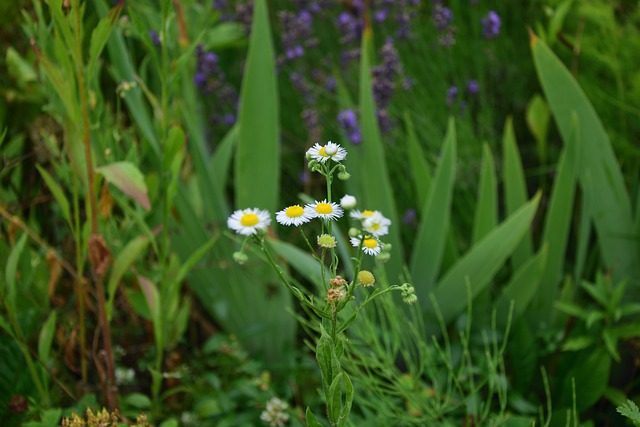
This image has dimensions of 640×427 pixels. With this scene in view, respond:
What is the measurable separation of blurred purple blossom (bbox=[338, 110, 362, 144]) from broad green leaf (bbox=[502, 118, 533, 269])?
33 centimetres

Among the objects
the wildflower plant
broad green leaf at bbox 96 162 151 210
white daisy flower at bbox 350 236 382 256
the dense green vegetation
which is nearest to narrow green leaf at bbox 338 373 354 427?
the wildflower plant

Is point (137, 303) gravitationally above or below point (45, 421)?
above

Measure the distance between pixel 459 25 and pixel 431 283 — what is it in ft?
2.98

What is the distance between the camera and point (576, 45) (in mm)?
1772

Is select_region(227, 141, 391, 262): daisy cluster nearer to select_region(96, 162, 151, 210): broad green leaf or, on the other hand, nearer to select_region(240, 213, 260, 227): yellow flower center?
select_region(240, 213, 260, 227): yellow flower center

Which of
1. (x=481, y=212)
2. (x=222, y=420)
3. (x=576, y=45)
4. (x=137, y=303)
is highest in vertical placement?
(x=576, y=45)

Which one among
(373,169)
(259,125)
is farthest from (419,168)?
(259,125)

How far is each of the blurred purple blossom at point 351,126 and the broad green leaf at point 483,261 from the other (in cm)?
37

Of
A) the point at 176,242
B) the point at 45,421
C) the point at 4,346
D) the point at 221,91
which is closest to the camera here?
the point at 45,421

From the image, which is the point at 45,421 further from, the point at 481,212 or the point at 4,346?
the point at 481,212

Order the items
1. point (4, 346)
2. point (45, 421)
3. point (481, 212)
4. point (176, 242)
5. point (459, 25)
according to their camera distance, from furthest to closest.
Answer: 1. point (459, 25)
2. point (176, 242)
3. point (481, 212)
4. point (4, 346)
5. point (45, 421)

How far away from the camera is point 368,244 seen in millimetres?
830

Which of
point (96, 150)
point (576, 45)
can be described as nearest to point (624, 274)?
point (576, 45)

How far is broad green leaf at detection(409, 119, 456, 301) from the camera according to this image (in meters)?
1.57
